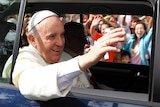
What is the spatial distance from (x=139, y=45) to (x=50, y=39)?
7.71ft

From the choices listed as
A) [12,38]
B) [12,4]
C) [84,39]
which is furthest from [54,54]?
[84,39]

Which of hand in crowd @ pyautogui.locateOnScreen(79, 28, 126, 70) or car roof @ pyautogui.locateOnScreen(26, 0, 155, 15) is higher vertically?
car roof @ pyautogui.locateOnScreen(26, 0, 155, 15)

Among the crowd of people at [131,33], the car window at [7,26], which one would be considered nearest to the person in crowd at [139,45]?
the crowd of people at [131,33]

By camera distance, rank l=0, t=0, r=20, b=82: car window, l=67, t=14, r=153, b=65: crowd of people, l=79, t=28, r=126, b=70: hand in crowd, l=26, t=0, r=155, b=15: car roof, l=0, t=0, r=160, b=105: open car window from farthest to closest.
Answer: l=67, t=14, r=153, b=65: crowd of people → l=26, t=0, r=155, b=15: car roof → l=0, t=0, r=160, b=105: open car window → l=0, t=0, r=20, b=82: car window → l=79, t=28, r=126, b=70: hand in crowd

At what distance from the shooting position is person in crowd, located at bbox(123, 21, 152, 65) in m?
4.14

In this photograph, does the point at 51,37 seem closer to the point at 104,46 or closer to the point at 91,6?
the point at 104,46

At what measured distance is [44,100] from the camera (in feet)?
A: 6.80


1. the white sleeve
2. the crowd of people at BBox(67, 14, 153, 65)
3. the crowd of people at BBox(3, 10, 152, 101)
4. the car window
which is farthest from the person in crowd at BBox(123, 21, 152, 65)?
the white sleeve

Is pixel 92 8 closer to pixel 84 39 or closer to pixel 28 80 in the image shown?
pixel 84 39

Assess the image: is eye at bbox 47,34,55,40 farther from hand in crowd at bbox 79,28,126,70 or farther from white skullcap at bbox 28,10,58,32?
hand in crowd at bbox 79,28,126,70

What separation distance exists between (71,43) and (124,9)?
0.55m

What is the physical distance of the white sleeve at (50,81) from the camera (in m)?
1.94

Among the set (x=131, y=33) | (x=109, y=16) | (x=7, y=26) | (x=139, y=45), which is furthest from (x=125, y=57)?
(x=7, y=26)

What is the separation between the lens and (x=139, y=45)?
14.9ft
